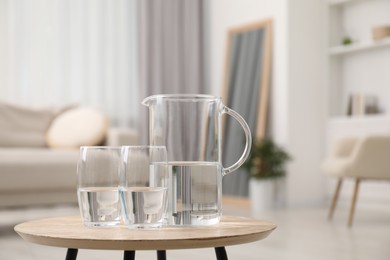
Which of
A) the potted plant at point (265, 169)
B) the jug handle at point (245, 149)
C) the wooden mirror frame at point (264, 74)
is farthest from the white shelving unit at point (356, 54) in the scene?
the jug handle at point (245, 149)

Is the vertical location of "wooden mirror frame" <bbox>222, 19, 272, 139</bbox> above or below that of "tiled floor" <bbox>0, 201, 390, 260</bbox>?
above

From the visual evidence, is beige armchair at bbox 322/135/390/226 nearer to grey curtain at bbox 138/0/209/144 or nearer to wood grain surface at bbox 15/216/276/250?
grey curtain at bbox 138/0/209/144

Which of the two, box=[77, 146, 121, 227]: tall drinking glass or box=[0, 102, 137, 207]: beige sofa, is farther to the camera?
box=[0, 102, 137, 207]: beige sofa

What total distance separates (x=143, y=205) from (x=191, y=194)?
0.33 ft

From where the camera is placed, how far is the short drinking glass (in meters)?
1.01

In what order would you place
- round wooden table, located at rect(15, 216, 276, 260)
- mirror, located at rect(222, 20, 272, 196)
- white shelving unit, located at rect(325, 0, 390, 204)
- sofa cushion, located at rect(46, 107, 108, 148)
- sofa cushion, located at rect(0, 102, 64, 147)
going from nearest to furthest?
round wooden table, located at rect(15, 216, 276, 260) < sofa cushion, located at rect(46, 107, 108, 148) < sofa cushion, located at rect(0, 102, 64, 147) < white shelving unit, located at rect(325, 0, 390, 204) < mirror, located at rect(222, 20, 272, 196)

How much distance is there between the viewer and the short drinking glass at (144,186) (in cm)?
101

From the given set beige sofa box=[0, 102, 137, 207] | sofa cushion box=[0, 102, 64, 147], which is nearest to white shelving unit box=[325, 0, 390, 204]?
beige sofa box=[0, 102, 137, 207]

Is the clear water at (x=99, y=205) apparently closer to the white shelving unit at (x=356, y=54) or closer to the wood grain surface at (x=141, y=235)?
the wood grain surface at (x=141, y=235)

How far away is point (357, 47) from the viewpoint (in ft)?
15.7

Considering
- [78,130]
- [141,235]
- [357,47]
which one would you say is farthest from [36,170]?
[357,47]

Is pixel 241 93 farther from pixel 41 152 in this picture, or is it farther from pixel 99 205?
pixel 99 205

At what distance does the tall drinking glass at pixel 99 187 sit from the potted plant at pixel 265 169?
364 centimetres

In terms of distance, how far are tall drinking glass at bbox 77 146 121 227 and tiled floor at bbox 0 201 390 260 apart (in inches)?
56.5
